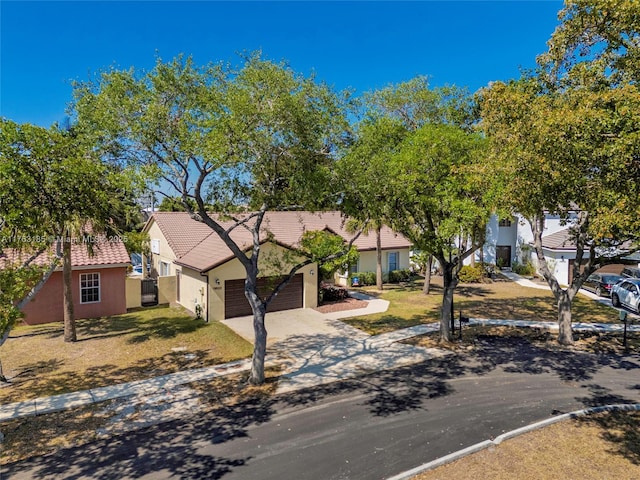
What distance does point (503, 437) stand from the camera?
9.34 metres

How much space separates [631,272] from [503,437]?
2537 cm

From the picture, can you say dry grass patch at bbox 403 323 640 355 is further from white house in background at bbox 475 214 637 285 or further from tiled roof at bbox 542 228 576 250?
white house in background at bbox 475 214 637 285

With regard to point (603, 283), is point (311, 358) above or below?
below

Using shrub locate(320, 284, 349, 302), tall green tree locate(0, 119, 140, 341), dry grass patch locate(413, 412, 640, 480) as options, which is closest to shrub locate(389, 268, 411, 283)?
shrub locate(320, 284, 349, 302)

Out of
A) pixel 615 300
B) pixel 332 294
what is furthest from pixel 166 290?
pixel 615 300

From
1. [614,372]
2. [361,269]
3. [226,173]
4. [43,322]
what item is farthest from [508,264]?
[43,322]

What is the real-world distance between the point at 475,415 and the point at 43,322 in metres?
20.3

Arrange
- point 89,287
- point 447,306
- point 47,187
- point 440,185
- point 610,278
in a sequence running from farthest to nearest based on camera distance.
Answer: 1. point 610,278
2. point 89,287
3. point 447,306
4. point 440,185
5. point 47,187

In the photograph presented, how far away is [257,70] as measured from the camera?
1198cm

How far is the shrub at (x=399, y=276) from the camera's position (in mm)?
32941

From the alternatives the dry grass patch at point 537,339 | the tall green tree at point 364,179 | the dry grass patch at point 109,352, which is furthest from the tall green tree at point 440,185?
the dry grass patch at point 109,352

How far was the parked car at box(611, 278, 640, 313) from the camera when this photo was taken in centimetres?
2230

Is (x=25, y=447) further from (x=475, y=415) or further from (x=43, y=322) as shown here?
(x=43, y=322)

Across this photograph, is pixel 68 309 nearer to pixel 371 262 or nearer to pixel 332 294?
pixel 332 294
